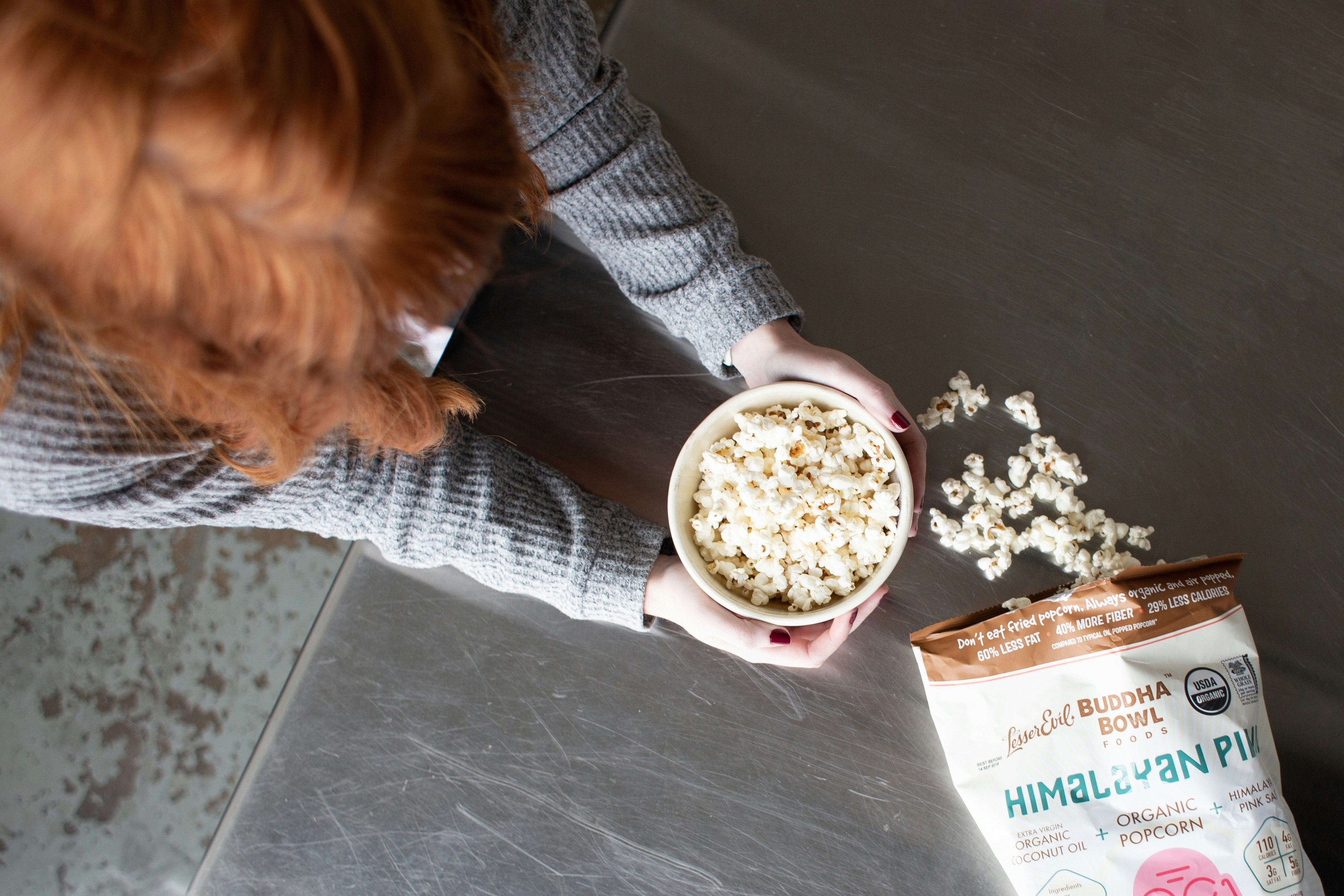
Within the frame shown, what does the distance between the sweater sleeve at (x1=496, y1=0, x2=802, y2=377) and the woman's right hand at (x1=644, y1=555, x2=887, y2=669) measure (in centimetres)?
21

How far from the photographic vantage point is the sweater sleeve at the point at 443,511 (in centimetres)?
56

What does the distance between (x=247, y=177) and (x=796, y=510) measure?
423 mm

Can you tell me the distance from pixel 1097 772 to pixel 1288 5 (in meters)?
0.82

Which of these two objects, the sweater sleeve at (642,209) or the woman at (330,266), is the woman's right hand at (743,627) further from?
the sweater sleeve at (642,209)

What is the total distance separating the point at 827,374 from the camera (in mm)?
661

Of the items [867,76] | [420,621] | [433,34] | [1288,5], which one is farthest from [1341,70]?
[420,621]

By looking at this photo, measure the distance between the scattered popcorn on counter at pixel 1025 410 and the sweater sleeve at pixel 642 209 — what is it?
0.71 feet

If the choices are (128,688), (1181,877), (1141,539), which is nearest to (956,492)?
(1141,539)

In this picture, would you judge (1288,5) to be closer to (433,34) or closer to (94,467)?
(433,34)

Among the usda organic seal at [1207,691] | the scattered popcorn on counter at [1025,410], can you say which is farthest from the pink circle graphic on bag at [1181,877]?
the scattered popcorn on counter at [1025,410]

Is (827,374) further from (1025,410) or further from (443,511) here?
(443,511)

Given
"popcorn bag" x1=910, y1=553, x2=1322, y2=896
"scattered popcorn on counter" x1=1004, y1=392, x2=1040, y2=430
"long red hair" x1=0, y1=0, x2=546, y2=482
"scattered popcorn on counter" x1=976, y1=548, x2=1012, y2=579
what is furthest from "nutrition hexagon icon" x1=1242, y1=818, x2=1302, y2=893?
"long red hair" x1=0, y1=0, x2=546, y2=482

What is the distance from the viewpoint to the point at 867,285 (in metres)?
0.78

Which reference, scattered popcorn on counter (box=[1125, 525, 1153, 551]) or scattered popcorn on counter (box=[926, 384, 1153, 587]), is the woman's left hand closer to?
scattered popcorn on counter (box=[926, 384, 1153, 587])
